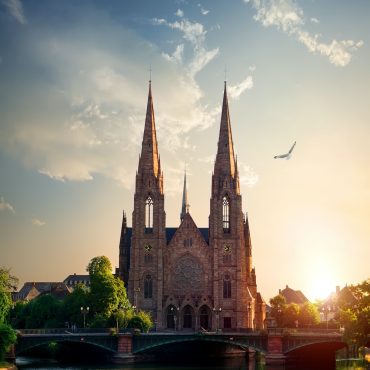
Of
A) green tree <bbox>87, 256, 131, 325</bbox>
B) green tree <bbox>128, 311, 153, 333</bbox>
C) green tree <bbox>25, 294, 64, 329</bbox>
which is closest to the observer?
green tree <bbox>128, 311, 153, 333</bbox>

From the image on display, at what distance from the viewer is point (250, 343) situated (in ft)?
280

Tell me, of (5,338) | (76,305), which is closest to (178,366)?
(5,338)

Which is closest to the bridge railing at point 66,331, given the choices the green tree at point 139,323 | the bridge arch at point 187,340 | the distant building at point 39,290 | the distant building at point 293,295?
the bridge arch at point 187,340

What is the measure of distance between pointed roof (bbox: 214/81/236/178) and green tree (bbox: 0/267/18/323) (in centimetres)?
4755

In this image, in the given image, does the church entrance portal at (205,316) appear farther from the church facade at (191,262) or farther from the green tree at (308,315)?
the green tree at (308,315)

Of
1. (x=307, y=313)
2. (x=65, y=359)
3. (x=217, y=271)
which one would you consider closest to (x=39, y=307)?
(x=65, y=359)

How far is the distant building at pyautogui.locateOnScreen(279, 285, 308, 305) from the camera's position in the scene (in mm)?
160375

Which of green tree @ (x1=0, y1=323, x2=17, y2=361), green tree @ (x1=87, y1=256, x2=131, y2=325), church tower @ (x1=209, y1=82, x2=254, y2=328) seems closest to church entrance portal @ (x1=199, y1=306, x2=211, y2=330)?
church tower @ (x1=209, y1=82, x2=254, y2=328)

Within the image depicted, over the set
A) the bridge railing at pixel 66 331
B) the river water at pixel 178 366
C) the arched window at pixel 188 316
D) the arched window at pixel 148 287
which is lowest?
the river water at pixel 178 366

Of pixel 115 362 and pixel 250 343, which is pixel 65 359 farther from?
pixel 250 343

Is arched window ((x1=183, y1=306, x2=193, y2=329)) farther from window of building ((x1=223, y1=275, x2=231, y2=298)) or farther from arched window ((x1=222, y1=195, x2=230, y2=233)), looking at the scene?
arched window ((x1=222, y1=195, x2=230, y2=233))

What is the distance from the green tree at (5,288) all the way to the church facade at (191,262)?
109 feet

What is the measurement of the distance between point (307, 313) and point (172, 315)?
2455cm

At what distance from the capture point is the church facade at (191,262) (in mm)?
112625
